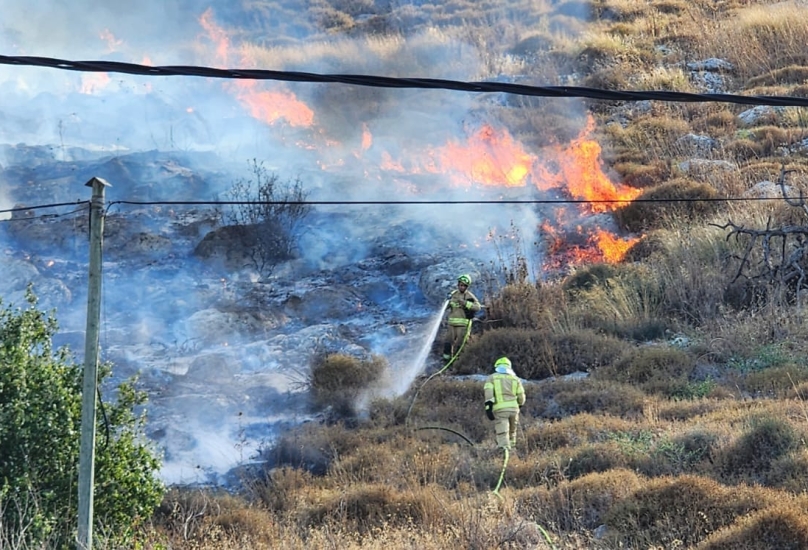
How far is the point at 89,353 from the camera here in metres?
6.18

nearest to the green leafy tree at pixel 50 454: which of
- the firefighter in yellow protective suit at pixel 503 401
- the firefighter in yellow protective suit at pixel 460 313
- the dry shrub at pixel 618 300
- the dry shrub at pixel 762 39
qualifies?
the firefighter in yellow protective suit at pixel 503 401

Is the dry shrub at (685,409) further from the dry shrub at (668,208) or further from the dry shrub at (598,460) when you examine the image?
Result: the dry shrub at (668,208)

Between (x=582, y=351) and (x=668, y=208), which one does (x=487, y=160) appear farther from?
(x=582, y=351)

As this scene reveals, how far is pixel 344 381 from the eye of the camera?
43.1 ft

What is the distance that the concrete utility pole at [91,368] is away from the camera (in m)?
6.09

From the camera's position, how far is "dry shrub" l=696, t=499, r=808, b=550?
735 cm

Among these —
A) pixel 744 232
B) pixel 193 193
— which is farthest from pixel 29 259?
pixel 744 232

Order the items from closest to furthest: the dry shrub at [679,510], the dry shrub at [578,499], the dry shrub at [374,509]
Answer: the dry shrub at [679,510] < the dry shrub at [578,499] < the dry shrub at [374,509]

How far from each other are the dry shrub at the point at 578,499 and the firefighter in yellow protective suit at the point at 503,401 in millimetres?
1087

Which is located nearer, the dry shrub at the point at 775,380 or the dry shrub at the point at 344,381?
the dry shrub at the point at 775,380

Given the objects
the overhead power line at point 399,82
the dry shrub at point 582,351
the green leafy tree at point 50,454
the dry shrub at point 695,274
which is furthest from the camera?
the dry shrub at point 695,274

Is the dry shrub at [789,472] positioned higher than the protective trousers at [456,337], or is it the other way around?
the protective trousers at [456,337]

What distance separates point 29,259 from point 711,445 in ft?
40.2

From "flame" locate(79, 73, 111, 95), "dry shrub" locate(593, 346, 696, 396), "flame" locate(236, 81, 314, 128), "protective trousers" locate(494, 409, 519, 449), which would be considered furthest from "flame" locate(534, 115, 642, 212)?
"flame" locate(79, 73, 111, 95)
